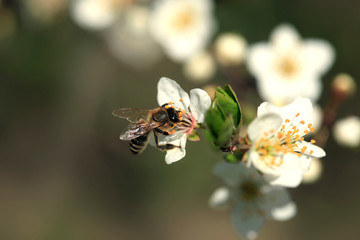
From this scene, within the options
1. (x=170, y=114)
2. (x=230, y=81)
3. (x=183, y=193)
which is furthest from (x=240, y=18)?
(x=170, y=114)

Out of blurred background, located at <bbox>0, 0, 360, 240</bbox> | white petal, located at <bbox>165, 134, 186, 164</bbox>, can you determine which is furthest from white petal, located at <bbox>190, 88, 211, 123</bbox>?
blurred background, located at <bbox>0, 0, 360, 240</bbox>

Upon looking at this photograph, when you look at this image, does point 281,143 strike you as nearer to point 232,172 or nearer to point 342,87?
point 232,172

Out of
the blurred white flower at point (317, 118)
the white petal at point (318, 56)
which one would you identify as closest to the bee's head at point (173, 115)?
the blurred white flower at point (317, 118)

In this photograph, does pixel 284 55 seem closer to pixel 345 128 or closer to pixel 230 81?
pixel 230 81

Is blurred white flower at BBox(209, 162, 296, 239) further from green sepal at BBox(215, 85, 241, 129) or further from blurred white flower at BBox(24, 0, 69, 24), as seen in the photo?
blurred white flower at BBox(24, 0, 69, 24)

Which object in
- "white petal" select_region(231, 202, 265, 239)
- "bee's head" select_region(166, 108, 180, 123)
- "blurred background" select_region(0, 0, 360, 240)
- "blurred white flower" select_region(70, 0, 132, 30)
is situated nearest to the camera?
"bee's head" select_region(166, 108, 180, 123)

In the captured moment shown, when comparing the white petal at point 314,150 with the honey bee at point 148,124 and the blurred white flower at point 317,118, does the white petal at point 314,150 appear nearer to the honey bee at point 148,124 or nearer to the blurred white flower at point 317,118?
the honey bee at point 148,124
